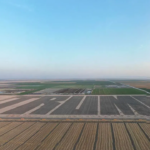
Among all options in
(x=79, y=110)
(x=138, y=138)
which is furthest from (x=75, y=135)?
(x=79, y=110)

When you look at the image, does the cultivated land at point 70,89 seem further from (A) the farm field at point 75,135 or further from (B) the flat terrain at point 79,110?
(A) the farm field at point 75,135

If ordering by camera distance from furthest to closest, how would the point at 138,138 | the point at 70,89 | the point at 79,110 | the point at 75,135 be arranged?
the point at 70,89 → the point at 79,110 → the point at 75,135 → the point at 138,138

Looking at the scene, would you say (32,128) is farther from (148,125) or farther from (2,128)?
(148,125)

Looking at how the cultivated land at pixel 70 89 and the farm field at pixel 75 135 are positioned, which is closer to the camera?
the farm field at pixel 75 135

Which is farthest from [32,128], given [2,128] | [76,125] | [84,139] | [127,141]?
[127,141]

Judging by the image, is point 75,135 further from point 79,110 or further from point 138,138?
point 79,110

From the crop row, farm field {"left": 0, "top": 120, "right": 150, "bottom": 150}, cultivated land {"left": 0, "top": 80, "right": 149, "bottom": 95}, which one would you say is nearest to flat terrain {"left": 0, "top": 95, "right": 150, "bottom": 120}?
farm field {"left": 0, "top": 120, "right": 150, "bottom": 150}

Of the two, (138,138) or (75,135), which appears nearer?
(138,138)

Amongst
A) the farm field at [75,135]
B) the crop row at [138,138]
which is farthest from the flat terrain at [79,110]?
the crop row at [138,138]
